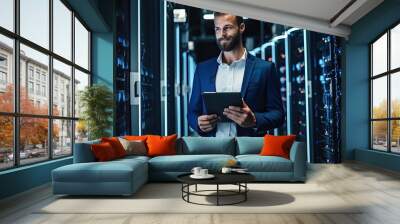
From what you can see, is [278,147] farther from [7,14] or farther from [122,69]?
[7,14]

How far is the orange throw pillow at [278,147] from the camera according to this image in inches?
246

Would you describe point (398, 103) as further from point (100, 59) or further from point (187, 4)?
point (100, 59)

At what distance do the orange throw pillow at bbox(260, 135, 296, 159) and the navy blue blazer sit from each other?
1899 mm

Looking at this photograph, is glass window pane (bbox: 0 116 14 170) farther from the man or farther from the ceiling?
the ceiling

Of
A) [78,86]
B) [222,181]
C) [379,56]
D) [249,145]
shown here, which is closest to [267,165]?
[249,145]

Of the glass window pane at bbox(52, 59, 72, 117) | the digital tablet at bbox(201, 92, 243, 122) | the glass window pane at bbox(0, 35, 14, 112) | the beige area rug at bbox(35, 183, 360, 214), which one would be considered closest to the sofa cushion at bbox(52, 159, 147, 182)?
the beige area rug at bbox(35, 183, 360, 214)

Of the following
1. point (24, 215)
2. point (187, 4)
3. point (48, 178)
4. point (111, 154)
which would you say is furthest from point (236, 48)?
point (24, 215)

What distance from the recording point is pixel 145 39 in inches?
348

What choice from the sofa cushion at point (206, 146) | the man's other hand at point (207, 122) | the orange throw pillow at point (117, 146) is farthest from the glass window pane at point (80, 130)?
the man's other hand at point (207, 122)

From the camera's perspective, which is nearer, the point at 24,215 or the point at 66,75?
Answer: the point at 24,215

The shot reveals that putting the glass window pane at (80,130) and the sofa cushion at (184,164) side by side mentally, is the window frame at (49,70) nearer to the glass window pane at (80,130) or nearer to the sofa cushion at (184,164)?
the glass window pane at (80,130)

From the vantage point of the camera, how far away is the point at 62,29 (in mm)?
6730

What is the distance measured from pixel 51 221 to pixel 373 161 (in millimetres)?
6973

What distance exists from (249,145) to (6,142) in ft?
12.4
